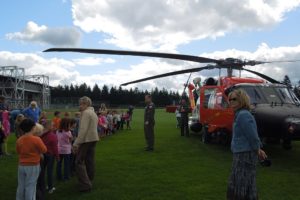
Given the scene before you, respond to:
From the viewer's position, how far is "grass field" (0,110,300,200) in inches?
303

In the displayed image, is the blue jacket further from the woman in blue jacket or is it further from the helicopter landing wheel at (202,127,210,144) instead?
the helicopter landing wheel at (202,127,210,144)

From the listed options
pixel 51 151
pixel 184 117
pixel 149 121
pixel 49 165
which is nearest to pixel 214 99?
pixel 149 121

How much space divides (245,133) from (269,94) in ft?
24.2

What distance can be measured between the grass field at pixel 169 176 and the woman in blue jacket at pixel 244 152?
84.3 inches

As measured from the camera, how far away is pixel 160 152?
13695mm

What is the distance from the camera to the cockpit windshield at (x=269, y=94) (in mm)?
11898

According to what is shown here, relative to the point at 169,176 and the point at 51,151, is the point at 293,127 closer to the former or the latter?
the point at 169,176

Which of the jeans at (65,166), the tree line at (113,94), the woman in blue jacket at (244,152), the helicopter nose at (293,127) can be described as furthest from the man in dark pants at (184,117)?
the tree line at (113,94)

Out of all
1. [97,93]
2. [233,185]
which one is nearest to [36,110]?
[233,185]

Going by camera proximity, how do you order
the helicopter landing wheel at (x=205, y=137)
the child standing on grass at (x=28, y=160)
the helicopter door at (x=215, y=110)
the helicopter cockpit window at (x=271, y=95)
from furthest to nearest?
the helicopter landing wheel at (x=205, y=137) → the helicopter door at (x=215, y=110) → the helicopter cockpit window at (x=271, y=95) → the child standing on grass at (x=28, y=160)

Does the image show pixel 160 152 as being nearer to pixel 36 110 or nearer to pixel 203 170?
pixel 203 170

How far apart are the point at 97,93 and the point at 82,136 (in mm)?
132097

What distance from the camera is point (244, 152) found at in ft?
17.6

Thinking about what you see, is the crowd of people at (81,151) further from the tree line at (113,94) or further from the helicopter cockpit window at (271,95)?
the tree line at (113,94)
